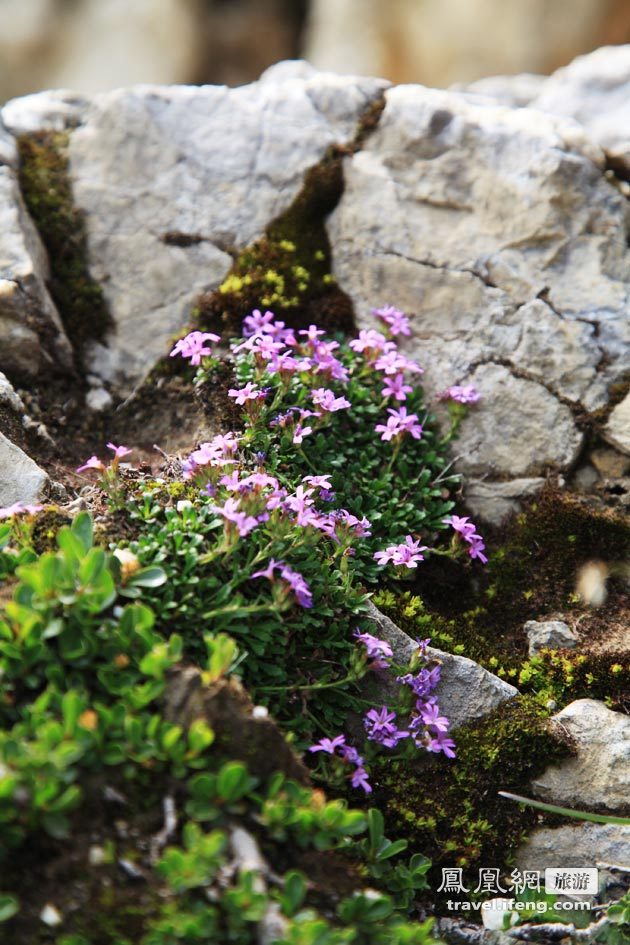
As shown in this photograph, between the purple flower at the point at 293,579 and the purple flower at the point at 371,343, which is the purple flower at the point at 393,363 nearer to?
the purple flower at the point at 371,343

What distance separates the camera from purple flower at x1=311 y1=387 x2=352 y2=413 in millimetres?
3852

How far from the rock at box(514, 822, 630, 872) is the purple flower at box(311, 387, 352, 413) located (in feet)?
6.28

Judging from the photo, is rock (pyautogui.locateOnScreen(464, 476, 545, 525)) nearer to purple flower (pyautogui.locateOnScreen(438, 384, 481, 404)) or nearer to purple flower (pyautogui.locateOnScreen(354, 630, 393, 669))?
purple flower (pyautogui.locateOnScreen(438, 384, 481, 404))

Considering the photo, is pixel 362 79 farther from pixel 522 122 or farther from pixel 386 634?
pixel 386 634

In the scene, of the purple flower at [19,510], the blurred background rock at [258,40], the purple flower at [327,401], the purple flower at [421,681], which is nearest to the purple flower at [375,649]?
the purple flower at [421,681]

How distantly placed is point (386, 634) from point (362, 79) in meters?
3.39

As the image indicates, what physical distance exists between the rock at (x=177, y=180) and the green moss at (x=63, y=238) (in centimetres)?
6

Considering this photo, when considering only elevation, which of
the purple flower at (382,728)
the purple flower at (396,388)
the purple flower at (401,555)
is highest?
the purple flower at (396,388)

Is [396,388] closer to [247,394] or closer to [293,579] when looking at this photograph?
[247,394]

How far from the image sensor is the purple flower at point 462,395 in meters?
4.29

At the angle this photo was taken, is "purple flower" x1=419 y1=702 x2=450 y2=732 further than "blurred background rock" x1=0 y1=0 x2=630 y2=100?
No

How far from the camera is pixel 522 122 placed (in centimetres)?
482

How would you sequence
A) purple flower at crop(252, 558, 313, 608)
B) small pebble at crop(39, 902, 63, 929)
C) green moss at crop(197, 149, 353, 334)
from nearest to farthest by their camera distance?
small pebble at crop(39, 902, 63, 929) → purple flower at crop(252, 558, 313, 608) → green moss at crop(197, 149, 353, 334)

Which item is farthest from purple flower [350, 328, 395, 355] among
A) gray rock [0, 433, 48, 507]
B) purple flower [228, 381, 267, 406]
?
gray rock [0, 433, 48, 507]
